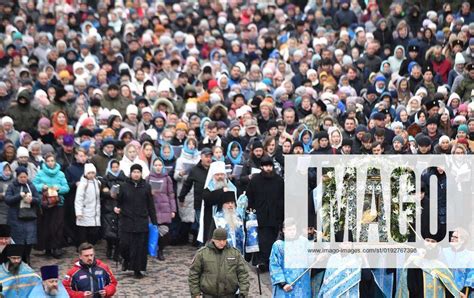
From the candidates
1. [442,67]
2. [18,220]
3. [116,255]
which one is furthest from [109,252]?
[442,67]

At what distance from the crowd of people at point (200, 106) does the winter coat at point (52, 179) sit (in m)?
0.02

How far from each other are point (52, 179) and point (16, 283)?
4.61 m

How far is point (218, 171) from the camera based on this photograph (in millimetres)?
18047

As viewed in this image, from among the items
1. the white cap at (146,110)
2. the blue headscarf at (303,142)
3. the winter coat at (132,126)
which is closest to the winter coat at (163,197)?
the blue headscarf at (303,142)

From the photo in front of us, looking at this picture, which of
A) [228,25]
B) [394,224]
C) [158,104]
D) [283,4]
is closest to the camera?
[394,224]

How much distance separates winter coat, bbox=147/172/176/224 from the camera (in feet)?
62.1

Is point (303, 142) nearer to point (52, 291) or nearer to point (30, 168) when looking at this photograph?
point (30, 168)

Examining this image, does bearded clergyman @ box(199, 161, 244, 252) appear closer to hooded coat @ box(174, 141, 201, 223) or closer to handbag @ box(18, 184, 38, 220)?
hooded coat @ box(174, 141, 201, 223)

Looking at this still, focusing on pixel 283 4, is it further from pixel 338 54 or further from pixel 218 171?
pixel 218 171

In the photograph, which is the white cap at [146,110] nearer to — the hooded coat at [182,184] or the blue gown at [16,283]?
the hooded coat at [182,184]

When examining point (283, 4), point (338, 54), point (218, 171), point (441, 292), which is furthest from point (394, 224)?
point (283, 4)

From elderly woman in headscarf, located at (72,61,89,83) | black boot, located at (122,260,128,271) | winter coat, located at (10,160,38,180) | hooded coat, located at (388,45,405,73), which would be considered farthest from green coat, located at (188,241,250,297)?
hooded coat, located at (388,45,405,73)

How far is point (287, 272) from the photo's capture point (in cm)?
1489

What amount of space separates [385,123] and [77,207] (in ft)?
19.4
